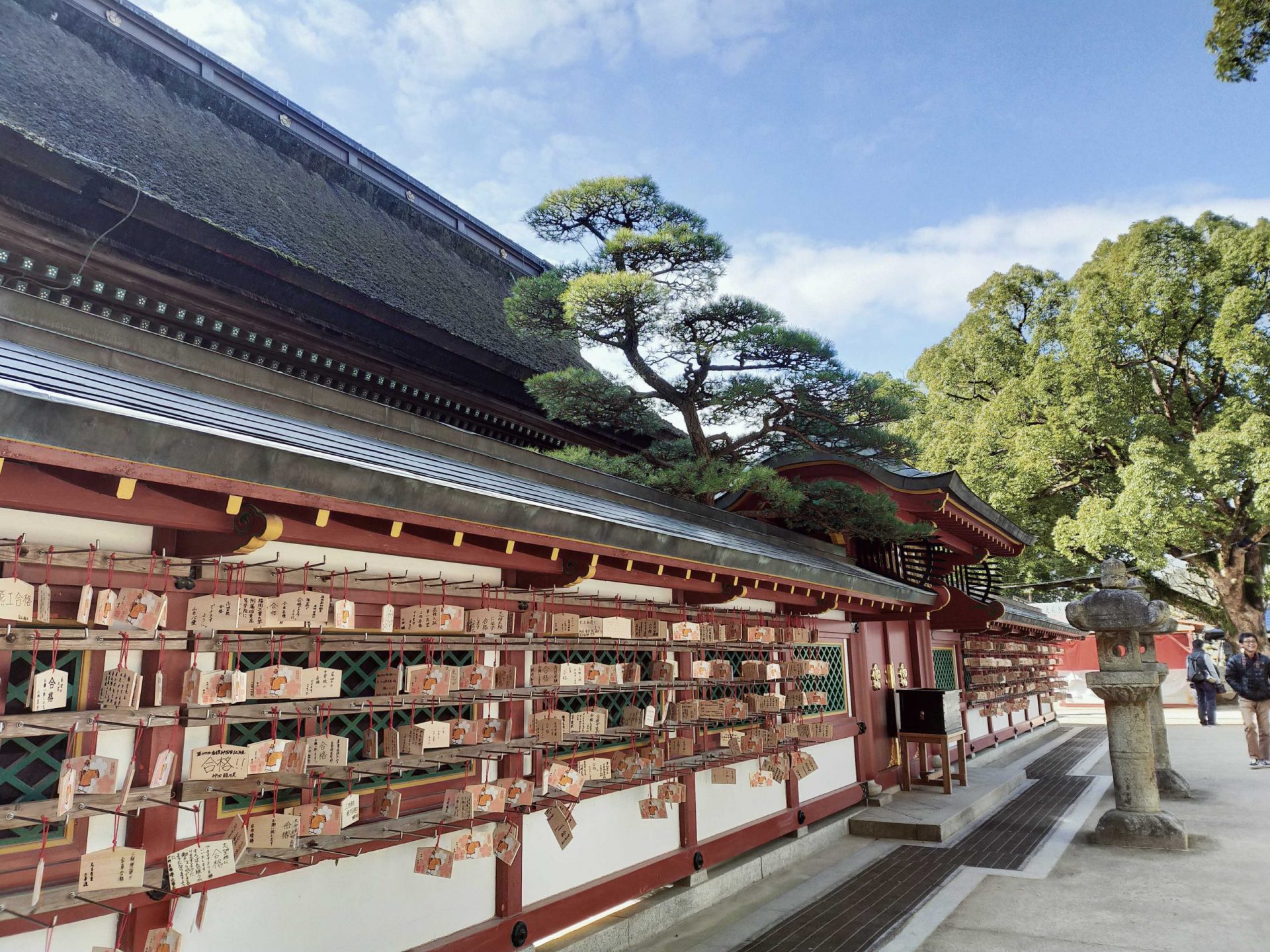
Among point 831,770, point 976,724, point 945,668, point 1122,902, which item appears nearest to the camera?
point 1122,902

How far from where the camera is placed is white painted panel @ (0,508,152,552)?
3.30m

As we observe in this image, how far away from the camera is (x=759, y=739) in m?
7.72

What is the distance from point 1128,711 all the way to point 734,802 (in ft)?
14.8

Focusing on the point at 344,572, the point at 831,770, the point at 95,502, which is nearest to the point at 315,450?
the point at 95,502

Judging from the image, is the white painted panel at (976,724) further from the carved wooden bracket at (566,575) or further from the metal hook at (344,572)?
the metal hook at (344,572)

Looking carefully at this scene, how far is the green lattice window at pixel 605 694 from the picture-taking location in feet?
19.9

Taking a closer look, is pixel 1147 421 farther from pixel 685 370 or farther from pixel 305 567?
pixel 305 567

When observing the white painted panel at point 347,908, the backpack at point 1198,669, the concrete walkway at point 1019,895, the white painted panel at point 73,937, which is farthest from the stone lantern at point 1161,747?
the backpack at point 1198,669

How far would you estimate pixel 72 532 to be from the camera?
348 centimetres

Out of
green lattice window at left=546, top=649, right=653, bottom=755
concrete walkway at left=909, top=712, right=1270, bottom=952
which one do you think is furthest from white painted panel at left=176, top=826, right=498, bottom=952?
concrete walkway at left=909, top=712, right=1270, bottom=952

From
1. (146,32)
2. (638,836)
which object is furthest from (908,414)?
(146,32)

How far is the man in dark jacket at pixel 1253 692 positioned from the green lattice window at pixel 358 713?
12782mm

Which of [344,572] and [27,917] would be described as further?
[344,572]

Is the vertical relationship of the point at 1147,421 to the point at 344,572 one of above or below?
above
